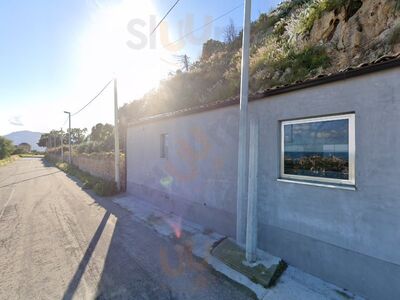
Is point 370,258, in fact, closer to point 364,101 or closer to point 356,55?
point 364,101

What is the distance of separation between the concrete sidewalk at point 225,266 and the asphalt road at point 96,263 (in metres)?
0.19

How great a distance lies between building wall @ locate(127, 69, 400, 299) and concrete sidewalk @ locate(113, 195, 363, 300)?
0.19 metres

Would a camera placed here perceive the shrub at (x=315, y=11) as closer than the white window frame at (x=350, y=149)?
No

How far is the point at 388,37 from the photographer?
6.21 metres

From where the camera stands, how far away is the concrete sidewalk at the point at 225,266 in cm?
314

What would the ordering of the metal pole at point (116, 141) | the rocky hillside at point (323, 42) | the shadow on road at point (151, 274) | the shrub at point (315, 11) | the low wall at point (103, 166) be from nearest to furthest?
the shadow on road at point (151, 274), the rocky hillside at point (323, 42), the shrub at point (315, 11), the metal pole at point (116, 141), the low wall at point (103, 166)

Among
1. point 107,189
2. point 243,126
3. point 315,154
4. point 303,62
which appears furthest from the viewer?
point 107,189

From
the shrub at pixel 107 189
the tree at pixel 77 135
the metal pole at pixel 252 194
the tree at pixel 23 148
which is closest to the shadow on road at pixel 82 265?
the metal pole at pixel 252 194

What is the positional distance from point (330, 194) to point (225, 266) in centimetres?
212

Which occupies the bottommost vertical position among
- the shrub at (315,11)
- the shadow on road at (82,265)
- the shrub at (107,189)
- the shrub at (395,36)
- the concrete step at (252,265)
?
the shadow on road at (82,265)

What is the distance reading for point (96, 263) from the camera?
160 inches

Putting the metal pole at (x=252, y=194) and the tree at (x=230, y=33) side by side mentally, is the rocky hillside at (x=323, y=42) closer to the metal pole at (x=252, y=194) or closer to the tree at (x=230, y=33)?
the metal pole at (x=252, y=194)

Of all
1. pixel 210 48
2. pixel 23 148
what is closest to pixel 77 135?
pixel 23 148

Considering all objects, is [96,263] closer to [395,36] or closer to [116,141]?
[116,141]
